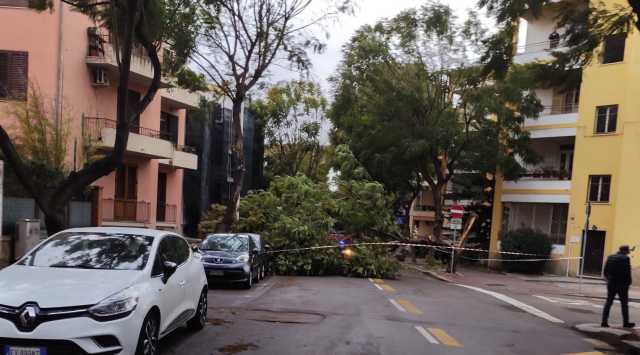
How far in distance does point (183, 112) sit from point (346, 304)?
2196 centimetres

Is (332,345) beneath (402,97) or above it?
beneath

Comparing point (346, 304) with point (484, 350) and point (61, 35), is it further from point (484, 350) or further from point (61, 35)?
point (61, 35)

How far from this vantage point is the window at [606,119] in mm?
25812

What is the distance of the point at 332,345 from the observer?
25.8ft

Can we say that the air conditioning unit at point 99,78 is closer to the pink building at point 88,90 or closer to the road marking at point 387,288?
the pink building at point 88,90

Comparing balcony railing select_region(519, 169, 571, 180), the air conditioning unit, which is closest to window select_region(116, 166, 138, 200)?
the air conditioning unit

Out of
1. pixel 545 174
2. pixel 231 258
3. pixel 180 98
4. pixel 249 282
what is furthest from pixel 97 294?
pixel 545 174

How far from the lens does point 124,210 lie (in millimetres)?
25172

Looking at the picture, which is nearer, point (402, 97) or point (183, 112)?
point (402, 97)

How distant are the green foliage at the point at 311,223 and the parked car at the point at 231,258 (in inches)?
166

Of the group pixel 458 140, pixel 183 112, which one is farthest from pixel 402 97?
pixel 183 112

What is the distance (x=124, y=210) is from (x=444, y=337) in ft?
64.5

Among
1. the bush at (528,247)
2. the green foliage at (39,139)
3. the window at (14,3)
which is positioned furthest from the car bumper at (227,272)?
the bush at (528,247)

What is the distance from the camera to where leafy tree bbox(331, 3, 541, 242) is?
25.9 meters
